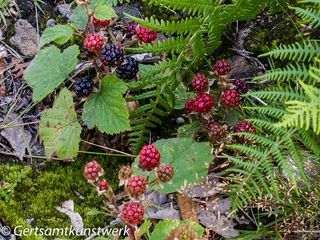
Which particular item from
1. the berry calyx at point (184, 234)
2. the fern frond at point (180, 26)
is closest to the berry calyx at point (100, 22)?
the fern frond at point (180, 26)

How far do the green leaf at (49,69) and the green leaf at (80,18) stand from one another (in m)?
0.14

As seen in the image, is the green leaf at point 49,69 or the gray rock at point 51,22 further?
the gray rock at point 51,22

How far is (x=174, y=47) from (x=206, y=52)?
8.8 inches

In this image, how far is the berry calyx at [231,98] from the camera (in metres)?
2.76

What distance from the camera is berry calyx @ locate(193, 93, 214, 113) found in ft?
9.02

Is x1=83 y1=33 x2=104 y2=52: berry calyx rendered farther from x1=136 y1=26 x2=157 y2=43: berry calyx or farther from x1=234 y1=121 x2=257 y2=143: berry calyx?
x1=234 y1=121 x2=257 y2=143: berry calyx

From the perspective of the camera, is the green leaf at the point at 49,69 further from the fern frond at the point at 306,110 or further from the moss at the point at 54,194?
the fern frond at the point at 306,110

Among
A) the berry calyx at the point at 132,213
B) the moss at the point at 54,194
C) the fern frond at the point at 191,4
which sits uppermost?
the fern frond at the point at 191,4

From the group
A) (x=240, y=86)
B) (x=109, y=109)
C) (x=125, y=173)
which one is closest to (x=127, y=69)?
(x=109, y=109)

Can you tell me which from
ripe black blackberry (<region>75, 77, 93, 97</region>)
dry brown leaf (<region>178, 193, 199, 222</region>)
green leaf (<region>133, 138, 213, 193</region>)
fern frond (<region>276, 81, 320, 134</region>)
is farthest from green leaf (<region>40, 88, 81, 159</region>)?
fern frond (<region>276, 81, 320, 134</region>)

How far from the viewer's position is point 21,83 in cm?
319

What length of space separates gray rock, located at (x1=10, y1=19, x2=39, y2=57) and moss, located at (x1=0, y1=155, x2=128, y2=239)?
73 centimetres

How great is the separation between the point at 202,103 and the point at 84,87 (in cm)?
60

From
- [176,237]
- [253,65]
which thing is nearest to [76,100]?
[253,65]
